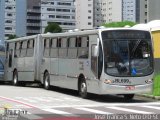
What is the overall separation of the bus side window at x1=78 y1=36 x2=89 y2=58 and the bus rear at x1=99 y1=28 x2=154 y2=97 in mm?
1473

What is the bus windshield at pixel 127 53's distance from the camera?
1925 centimetres

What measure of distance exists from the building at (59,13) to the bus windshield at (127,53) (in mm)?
148637

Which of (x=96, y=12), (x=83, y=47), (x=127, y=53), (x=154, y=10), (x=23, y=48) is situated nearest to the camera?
(x=127, y=53)

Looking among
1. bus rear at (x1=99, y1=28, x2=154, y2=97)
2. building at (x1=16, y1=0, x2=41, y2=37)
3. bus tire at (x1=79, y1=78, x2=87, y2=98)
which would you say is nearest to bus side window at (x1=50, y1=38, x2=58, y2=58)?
bus tire at (x1=79, y1=78, x2=87, y2=98)

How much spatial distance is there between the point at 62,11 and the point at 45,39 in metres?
146

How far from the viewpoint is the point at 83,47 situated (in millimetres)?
21281

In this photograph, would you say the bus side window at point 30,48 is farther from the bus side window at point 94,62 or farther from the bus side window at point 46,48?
the bus side window at point 94,62

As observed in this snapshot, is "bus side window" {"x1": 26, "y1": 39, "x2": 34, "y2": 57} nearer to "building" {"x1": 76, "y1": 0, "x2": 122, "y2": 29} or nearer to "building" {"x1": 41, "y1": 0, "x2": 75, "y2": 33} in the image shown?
"building" {"x1": 41, "y1": 0, "x2": 75, "y2": 33}

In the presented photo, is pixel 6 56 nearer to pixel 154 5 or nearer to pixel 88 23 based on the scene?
pixel 154 5

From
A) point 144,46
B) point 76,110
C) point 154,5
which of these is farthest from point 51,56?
point 154,5

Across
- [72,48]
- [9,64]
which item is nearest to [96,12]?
[9,64]

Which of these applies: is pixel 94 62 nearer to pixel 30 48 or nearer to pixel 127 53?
pixel 127 53

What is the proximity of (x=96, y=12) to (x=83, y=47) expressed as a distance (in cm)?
16147

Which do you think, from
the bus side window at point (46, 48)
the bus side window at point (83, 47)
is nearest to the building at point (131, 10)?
A: the bus side window at point (46, 48)
